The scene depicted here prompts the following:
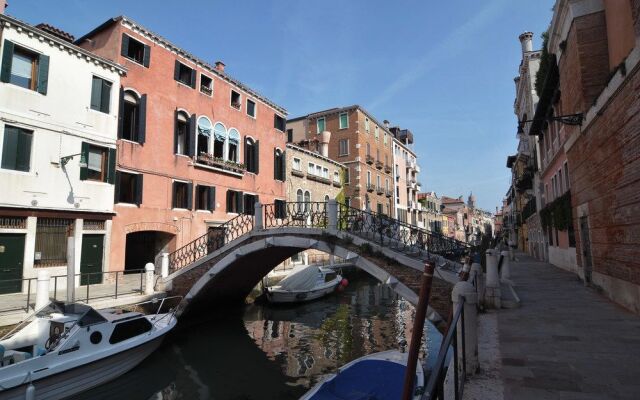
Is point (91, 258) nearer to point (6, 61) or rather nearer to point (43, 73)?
point (43, 73)

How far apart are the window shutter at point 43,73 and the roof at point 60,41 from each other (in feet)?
2.28

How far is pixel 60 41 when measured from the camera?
13148 millimetres

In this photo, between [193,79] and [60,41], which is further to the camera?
[193,79]

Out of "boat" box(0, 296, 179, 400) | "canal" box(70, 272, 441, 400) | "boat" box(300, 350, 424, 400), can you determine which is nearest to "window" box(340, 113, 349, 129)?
"canal" box(70, 272, 441, 400)

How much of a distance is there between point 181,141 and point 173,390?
487 inches

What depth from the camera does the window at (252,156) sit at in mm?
21797

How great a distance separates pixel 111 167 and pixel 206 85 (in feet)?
23.8

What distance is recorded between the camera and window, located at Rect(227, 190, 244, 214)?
20312 millimetres

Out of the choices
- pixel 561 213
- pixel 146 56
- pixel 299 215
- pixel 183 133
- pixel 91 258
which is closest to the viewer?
pixel 561 213

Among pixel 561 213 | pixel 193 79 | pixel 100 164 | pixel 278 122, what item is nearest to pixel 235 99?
pixel 193 79

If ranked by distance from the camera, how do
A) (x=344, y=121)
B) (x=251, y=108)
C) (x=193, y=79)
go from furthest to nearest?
1. (x=344, y=121)
2. (x=251, y=108)
3. (x=193, y=79)

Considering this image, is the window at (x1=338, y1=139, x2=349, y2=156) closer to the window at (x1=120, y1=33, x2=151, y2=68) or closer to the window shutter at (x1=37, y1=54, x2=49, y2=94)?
the window at (x1=120, y1=33, x2=151, y2=68)

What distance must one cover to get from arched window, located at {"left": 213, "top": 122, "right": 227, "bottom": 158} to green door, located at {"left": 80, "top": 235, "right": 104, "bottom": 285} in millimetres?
7490

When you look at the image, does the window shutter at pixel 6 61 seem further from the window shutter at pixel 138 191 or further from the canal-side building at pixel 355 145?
the canal-side building at pixel 355 145
